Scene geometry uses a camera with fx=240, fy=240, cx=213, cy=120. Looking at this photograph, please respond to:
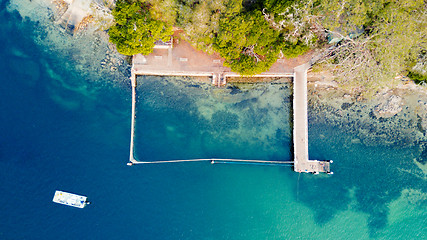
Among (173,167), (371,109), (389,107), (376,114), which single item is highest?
(389,107)

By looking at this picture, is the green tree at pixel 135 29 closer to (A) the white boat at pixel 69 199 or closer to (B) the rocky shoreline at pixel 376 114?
(A) the white boat at pixel 69 199

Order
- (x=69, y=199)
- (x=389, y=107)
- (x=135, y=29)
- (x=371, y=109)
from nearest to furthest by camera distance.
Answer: (x=135, y=29), (x=69, y=199), (x=389, y=107), (x=371, y=109)

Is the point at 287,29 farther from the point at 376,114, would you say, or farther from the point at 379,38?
the point at 376,114

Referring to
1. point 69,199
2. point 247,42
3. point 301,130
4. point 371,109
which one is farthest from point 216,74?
point 69,199

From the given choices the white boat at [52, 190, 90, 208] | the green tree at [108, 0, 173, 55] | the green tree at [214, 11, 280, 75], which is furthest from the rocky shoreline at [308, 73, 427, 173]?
the white boat at [52, 190, 90, 208]

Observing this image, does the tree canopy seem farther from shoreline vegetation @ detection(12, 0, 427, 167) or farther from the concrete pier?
the concrete pier

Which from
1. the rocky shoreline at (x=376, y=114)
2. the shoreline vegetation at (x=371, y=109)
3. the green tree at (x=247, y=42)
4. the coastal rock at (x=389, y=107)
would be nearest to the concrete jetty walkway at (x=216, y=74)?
the shoreline vegetation at (x=371, y=109)
